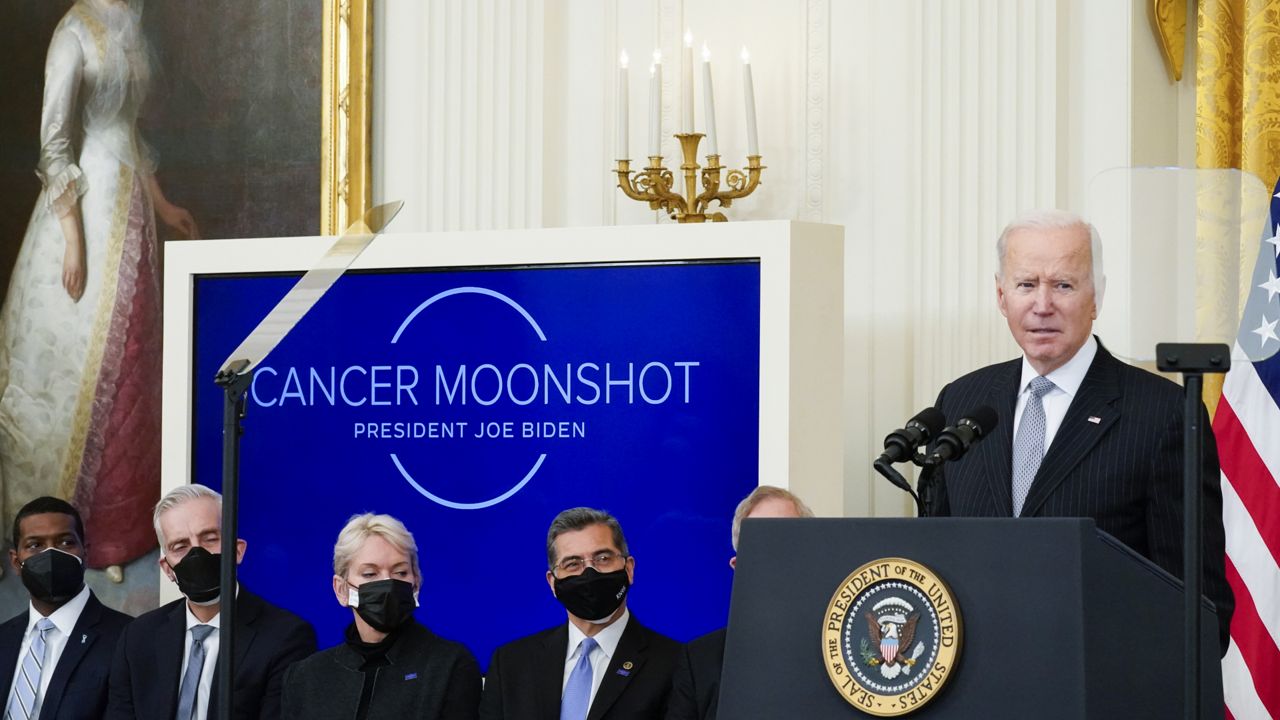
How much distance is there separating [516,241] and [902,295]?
129cm

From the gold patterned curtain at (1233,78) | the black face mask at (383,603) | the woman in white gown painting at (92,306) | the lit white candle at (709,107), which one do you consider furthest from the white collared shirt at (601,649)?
the woman in white gown painting at (92,306)

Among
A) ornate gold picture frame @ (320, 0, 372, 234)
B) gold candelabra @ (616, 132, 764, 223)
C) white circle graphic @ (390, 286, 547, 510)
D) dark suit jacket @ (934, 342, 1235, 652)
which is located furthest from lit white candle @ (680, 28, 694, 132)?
dark suit jacket @ (934, 342, 1235, 652)

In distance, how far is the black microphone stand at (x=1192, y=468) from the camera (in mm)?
2119

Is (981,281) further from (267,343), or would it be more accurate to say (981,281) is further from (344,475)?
(267,343)

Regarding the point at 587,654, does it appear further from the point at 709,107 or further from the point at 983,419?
the point at 983,419

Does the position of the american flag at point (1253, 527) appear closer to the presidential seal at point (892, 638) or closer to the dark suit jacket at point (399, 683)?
the dark suit jacket at point (399, 683)

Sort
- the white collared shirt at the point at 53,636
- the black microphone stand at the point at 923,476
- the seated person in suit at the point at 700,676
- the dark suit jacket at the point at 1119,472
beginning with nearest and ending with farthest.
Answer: the black microphone stand at the point at 923,476 → the dark suit jacket at the point at 1119,472 → the seated person in suit at the point at 700,676 → the white collared shirt at the point at 53,636

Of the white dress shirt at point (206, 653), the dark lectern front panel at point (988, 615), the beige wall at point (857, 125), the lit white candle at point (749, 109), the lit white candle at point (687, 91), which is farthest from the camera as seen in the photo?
the lit white candle at point (687, 91)

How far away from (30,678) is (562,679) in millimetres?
1751

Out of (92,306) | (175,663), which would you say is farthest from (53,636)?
(92,306)

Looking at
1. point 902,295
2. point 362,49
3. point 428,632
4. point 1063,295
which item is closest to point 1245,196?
point 1063,295

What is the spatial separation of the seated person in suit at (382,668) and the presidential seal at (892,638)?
2316 millimetres

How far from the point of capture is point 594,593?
172 inches

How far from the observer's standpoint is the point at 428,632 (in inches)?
176
